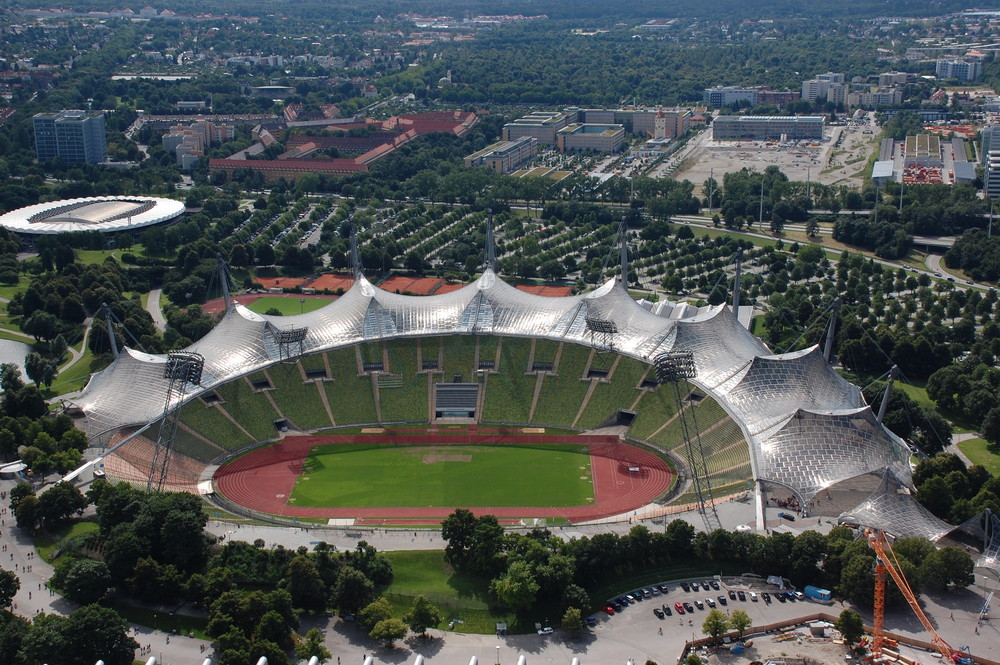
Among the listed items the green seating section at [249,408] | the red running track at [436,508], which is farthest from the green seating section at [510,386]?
the green seating section at [249,408]

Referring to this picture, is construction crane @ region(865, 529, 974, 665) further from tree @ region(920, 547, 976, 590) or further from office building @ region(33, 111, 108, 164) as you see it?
office building @ region(33, 111, 108, 164)

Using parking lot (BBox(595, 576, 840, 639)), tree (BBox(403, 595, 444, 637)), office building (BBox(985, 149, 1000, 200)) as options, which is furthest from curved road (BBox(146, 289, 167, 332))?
office building (BBox(985, 149, 1000, 200))

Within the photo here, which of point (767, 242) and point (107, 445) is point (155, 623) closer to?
point (107, 445)

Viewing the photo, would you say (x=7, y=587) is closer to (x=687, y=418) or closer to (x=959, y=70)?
(x=687, y=418)

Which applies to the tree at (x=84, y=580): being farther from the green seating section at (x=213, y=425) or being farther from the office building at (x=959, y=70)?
the office building at (x=959, y=70)

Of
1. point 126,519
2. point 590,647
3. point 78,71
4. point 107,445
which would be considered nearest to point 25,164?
point 78,71
